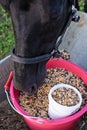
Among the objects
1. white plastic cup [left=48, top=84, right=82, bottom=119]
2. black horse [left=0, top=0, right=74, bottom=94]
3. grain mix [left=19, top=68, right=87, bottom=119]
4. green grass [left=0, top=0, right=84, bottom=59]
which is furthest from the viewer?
green grass [left=0, top=0, right=84, bottom=59]

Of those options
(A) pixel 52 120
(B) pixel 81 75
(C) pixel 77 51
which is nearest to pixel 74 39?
(C) pixel 77 51

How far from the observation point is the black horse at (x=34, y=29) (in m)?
1.41

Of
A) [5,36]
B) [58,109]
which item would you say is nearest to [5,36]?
[5,36]

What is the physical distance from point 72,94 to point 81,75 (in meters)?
0.21

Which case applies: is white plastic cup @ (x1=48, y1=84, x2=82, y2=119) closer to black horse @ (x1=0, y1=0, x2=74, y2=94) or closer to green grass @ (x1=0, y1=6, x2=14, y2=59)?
black horse @ (x1=0, y1=0, x2=74, y2=94)

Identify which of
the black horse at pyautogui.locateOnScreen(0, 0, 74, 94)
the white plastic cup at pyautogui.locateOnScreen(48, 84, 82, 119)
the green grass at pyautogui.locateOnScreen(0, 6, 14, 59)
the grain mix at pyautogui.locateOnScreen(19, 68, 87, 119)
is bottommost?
the green grass at pyautogui.locateOnScreen(0, 6, 14, 59)

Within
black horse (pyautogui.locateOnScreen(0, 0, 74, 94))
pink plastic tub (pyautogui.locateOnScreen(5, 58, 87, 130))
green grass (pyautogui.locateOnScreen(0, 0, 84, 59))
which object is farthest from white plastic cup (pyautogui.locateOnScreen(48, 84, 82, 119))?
green grass (pyautogui.locateOnScreen(0, 0, 84, 59))

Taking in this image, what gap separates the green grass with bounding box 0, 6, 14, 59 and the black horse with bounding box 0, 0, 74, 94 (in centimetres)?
106

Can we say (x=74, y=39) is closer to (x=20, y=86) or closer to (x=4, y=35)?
(x=4, y=35)

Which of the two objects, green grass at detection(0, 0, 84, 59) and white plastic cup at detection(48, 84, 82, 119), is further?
green grass at detection(0, 0, 84, 59)

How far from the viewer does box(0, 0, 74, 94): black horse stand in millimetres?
1409

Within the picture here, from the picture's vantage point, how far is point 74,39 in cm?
239

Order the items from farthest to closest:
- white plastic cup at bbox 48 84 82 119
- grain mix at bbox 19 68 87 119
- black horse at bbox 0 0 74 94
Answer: grain mix at bbox 19 68 87 119 < white plastic cup at bbox 48 84 82 119 < black horse at bbox 0 0 74 94

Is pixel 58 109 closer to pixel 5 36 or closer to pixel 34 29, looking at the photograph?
pixel 34 29
